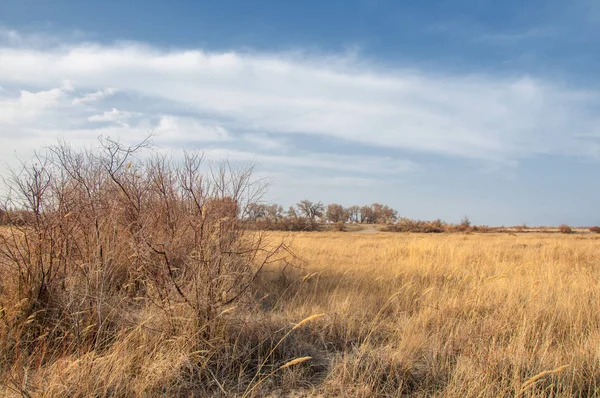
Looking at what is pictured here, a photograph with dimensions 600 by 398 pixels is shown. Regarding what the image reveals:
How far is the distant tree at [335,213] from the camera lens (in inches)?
1863

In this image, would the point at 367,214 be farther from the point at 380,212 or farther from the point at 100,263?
the point at 100,263

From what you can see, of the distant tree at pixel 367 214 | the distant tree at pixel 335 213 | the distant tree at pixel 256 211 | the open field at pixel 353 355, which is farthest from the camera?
the distant tree at pixel 367 214

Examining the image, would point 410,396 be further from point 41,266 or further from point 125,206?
point 125,206

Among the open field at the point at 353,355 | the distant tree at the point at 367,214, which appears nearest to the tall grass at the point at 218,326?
the open field at the point at 353,355

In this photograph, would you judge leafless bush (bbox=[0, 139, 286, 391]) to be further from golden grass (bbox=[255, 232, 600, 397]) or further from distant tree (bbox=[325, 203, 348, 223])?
distant tree (bbox=[325, 203, 348, 223])

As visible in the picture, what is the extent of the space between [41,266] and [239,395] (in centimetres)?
299

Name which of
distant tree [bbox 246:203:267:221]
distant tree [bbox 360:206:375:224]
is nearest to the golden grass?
distant tree [bbox 246:203:267:221]

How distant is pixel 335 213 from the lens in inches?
1897

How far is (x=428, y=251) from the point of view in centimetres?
1119

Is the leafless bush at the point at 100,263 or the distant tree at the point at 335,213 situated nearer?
the leafless bush at the point at 100,263

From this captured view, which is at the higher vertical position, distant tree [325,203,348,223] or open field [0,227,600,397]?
distant tree [325,203,348,223]

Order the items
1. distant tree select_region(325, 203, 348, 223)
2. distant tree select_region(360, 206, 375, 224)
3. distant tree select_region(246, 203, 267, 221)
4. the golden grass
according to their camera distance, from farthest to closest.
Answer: distant tree select_region(360, 206, 375, 224), distant tree select_region(325, 203, 348, 223), distant tree select_region(246, 203, 267, 221), the golden grass

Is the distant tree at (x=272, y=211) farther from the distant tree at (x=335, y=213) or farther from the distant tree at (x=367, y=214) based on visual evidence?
the distant tree at (x=367, y=214)

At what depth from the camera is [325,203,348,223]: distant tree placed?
1863 inches
